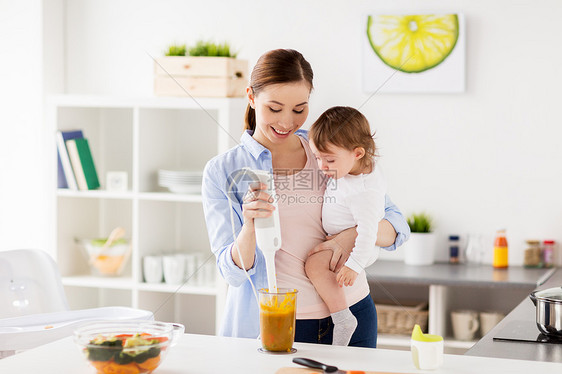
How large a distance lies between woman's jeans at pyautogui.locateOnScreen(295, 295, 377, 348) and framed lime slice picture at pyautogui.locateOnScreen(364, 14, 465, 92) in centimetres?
170

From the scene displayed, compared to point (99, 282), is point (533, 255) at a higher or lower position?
higher

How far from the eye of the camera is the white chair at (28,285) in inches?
98.6

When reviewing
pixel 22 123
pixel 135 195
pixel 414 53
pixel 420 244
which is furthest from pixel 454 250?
pixel 22 123

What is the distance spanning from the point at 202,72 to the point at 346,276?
1.80m

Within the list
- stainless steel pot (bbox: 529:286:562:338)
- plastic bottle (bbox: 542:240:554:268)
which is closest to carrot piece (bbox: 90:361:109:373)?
stainless steel pot (bbox: 529:286:562:338)

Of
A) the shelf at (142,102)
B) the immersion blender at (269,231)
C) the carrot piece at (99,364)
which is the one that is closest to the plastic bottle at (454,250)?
the shelf at (142,102)

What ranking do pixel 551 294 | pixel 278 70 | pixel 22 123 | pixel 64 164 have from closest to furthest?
pixel 278 70 < pixel 551 294 < pixel 64 164 < pixel 22 123

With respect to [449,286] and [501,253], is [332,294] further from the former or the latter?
[501,253]

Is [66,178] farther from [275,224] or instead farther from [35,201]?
[275,224]

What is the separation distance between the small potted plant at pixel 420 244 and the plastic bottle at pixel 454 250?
84mm

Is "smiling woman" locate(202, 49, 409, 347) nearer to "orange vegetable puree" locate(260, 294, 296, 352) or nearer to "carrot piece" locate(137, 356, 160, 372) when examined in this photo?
"orange vegetable puree" locate(260, 294, 296, 352)

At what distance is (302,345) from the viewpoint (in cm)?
174

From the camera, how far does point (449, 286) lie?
11.0ft

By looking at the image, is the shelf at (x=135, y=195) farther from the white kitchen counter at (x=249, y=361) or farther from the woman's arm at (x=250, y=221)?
the white kitchen counter at (x=249, y=361)
